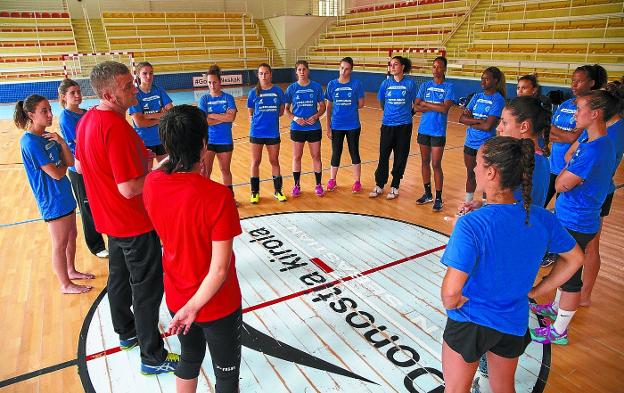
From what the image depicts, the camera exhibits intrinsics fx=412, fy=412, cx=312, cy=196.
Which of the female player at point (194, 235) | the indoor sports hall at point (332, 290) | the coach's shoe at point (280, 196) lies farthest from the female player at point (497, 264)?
the coach's shoe at point (280, 196)

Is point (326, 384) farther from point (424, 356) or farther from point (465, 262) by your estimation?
point (465, 262)

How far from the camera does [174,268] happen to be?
1.69 meters

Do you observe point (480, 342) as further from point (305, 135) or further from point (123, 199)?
point (305, 135)

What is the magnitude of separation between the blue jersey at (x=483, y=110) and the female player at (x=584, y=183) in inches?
64.2

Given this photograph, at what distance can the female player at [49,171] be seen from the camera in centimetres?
296

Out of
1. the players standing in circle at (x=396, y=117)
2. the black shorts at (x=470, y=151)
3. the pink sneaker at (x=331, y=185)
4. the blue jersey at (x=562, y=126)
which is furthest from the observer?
the pink sneaker at (x=331, y=185)

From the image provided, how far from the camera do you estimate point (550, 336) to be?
280cm

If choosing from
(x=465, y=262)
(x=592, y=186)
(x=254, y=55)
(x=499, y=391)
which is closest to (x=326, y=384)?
(x=499, y=391)

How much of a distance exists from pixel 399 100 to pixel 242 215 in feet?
7.93

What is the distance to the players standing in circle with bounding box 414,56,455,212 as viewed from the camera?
4875 millimetres

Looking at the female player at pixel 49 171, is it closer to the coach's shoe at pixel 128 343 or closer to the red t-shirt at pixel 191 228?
the coach's shoe at pixel 128 343

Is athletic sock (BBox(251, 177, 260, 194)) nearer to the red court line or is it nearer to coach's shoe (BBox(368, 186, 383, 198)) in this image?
coach's shoe (BBox(368, 186, 383, 198))

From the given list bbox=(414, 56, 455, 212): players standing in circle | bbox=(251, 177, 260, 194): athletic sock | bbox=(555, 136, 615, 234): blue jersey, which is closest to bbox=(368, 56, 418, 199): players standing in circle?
bbox=(414, 56, 455, 212): players standing in circle

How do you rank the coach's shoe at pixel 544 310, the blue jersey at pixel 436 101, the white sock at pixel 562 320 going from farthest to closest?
the blue jersey at pixel 436 101, the coach's shoe at pixel 544 310, the white sock at pixel 562 320
